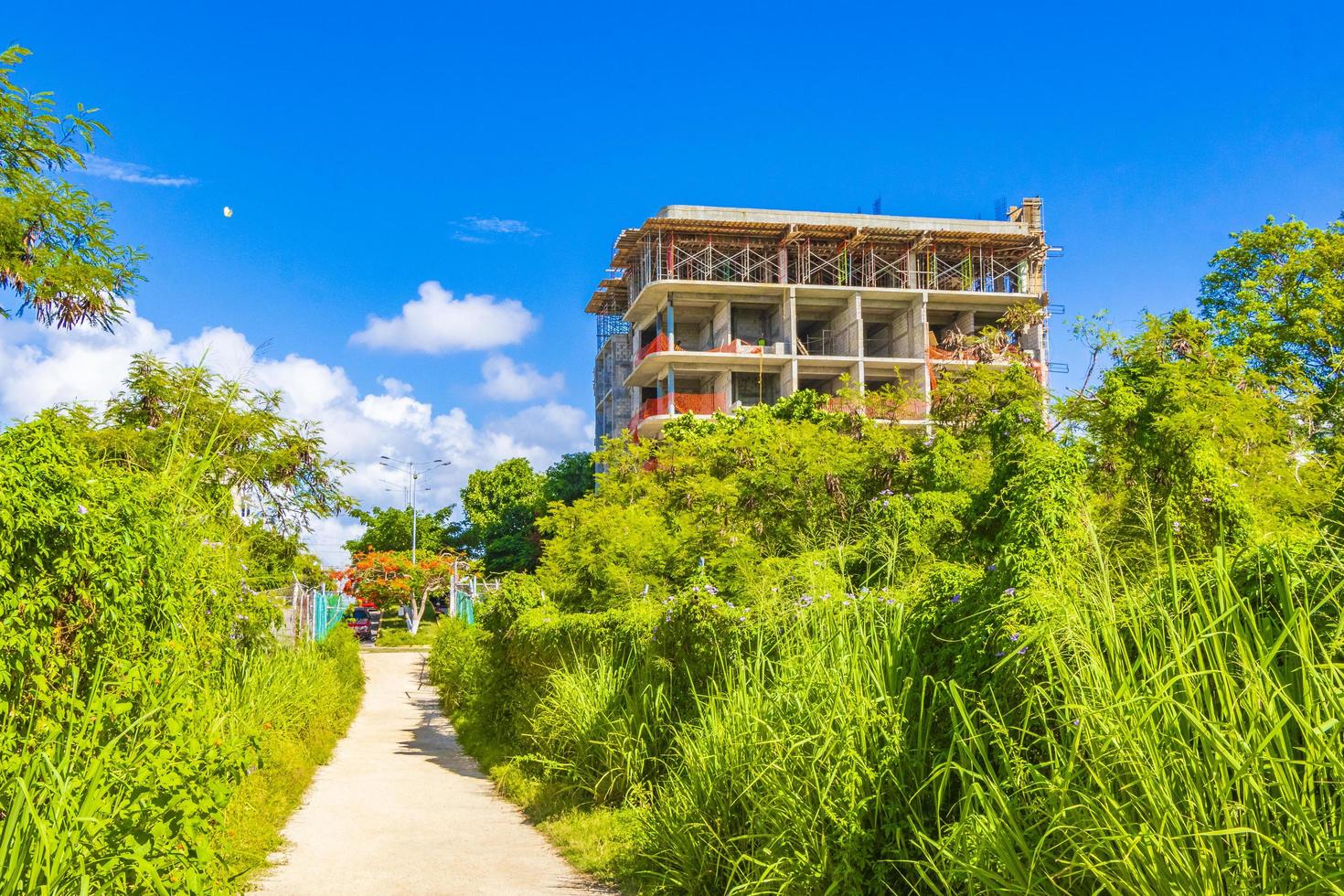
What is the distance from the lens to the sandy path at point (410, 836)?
7.11 meters

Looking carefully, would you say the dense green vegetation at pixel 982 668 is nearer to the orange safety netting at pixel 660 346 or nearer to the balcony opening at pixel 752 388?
the orange safety netting at pixel 660 346

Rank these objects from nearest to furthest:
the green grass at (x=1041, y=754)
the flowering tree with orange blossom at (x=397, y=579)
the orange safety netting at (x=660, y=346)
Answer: the green grass at (x=1041, y=754), the flowering tree with orange blossom at (x=397, y=579), the orange safety netting at (x=660, y=346)

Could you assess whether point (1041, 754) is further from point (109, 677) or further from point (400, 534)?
point (400, 534)

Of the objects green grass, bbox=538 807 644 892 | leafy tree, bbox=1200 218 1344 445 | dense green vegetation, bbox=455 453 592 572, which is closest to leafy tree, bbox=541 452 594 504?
dense green vegetation, bbox=455 453 592 572

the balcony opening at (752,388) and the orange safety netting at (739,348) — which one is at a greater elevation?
the orange safety netting at (739,348)

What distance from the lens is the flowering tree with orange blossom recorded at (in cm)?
4666

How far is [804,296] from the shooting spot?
48969 millimetres

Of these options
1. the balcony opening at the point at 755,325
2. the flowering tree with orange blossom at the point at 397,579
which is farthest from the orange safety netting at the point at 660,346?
the flowering tree with orange blossom at the point at 397,579

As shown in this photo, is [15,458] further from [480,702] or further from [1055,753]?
[480,702]

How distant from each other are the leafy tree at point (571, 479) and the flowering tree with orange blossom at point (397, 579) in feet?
34.6

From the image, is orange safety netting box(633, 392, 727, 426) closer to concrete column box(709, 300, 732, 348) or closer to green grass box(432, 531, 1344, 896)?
concrete column box(709, 300, 732, 348)

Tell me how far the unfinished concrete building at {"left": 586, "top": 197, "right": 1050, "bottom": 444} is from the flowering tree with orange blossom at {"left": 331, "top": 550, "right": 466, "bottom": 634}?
1083 cm

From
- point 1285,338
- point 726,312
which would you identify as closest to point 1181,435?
point 1285,338

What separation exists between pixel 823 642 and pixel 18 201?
1121 centimetres
